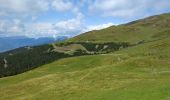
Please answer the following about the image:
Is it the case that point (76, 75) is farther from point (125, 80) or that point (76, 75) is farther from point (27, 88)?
point (125, 80)

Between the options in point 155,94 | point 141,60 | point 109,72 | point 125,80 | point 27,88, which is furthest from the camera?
point 141,60

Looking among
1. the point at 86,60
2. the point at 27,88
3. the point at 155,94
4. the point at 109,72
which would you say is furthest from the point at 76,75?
the point at 86,60

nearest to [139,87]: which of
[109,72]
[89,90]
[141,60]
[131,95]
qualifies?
[131,95]

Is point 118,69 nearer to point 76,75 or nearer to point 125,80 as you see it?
point 76,75

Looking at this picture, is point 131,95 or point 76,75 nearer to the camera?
point 131,95

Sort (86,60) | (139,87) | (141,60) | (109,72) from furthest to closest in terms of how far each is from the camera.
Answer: (86,60) → (141,60) → (109,72) → (139,87)

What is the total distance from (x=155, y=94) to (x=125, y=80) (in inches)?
678

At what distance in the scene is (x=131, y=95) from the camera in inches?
1636

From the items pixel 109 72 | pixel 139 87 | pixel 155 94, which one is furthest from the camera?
pixel 109 72

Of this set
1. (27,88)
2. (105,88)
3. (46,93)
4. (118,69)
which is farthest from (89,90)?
(118,69)

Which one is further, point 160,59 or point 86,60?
point 86,60

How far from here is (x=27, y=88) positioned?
6500cm

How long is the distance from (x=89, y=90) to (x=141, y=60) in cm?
3514

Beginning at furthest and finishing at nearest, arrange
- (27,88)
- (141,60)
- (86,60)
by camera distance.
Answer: (86,60)
(141,60)
(27,88)
